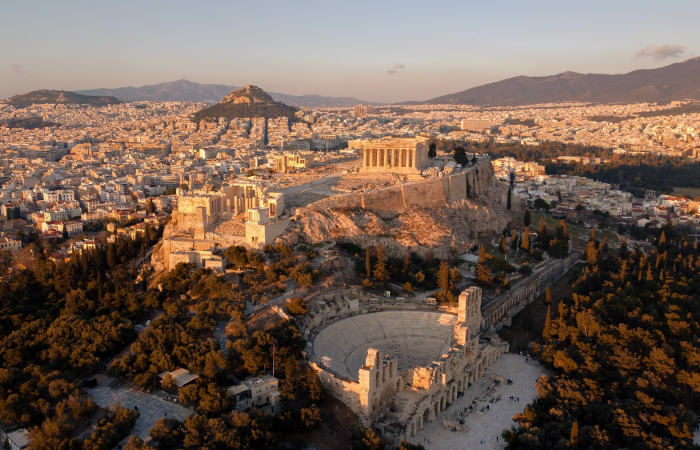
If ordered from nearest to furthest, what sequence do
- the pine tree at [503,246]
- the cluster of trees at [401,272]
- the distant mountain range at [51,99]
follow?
the cluster of trees at [401,272], the pine tree at [503,246], the distant mountain range at [51,99]

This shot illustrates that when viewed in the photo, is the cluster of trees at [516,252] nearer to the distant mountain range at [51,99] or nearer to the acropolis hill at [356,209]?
the acropolis hill at [356,209]

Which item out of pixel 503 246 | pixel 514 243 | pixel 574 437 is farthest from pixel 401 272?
pixel 574 437

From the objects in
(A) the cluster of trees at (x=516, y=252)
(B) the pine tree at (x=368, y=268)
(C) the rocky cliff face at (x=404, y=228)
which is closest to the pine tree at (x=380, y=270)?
(B) the pine tree at (x=368, y=268)

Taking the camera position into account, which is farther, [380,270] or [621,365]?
[380,270]

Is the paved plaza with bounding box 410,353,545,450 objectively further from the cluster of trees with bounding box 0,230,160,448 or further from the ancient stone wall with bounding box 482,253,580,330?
the cluster of trees with bounding box 0,230,160,448

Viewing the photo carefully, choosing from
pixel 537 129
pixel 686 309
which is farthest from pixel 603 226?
pixel 537 129

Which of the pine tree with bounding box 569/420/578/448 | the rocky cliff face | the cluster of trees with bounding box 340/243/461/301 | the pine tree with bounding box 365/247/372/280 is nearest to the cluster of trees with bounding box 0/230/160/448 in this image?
the rocky cliff face

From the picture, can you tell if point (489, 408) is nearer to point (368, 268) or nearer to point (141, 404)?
point (368, 268)

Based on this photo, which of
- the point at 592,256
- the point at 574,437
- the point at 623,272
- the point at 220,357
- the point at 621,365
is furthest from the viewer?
the point at 592,256
